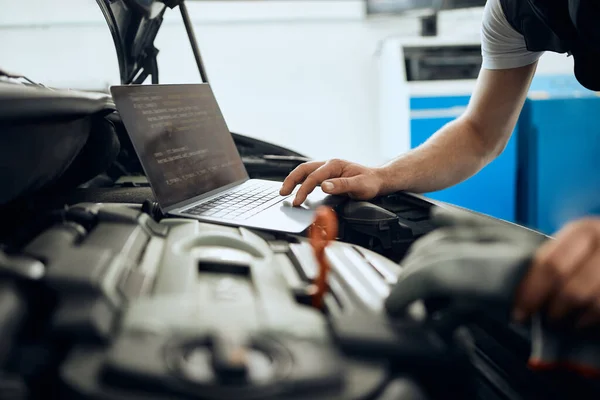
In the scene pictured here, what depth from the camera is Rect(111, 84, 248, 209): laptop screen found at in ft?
2.35

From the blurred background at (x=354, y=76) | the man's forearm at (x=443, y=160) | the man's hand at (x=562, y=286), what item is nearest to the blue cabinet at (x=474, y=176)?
the blurred background at (x=354, y=76)

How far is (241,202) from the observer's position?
779 mm

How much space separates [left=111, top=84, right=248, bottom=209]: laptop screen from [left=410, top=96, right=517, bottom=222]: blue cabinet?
1.92 metres

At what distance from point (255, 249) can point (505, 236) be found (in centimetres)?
24

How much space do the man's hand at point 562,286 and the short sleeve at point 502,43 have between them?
89cm

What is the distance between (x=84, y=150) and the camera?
0.72 m

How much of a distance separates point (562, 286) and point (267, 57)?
299cm

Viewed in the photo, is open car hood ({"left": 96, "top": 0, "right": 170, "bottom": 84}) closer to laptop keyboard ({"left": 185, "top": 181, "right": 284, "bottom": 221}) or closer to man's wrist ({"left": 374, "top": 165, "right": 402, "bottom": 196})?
laptop keyboard ({"left": 185, "top": 181, "right": 284, "bottom": 221})

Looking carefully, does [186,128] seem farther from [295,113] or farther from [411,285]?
[295,113]

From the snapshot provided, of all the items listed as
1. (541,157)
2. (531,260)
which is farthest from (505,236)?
(541,157)

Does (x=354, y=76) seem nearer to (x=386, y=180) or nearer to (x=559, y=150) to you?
(x=559, y=150)

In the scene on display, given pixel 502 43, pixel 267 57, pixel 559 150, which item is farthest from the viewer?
pixel 267 57

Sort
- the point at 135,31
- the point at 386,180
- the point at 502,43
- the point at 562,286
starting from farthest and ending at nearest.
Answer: the point at 502,43 < the point at 135,31 < the point at 386,180 < the point at 562,286

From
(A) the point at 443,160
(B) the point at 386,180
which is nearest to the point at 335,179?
(B) the point at 386,180
